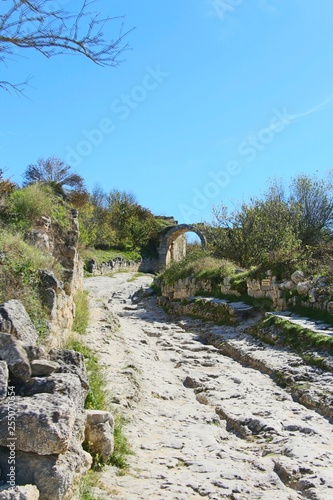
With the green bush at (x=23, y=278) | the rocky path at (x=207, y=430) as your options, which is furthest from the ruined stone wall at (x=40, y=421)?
the green bush at (x=23, y=278)

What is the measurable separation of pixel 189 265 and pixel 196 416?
553 inches

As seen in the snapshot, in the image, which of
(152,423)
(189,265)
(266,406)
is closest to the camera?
(152,423)

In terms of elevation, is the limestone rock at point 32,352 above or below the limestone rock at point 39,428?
above

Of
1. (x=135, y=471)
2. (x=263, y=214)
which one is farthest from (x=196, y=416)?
(x=263, y=214)

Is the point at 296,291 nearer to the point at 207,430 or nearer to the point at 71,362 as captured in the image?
the point at 207,430

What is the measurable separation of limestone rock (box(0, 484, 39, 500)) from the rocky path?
71 centimetres

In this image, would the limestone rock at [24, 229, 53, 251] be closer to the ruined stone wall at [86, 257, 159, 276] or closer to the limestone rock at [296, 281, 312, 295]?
the limestone rock at [296, 281, 312, 295]

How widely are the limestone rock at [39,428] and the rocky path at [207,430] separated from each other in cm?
63

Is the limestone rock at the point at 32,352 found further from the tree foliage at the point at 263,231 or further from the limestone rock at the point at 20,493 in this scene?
the tree foliage at the point at 263,231

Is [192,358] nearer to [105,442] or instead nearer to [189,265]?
[105,442]

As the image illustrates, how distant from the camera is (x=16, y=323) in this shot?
398 cm

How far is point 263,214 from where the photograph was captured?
2025cm

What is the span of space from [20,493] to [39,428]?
40 cm

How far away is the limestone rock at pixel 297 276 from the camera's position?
11.5 meters
